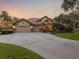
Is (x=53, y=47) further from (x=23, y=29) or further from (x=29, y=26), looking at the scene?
(x=29, y=26)

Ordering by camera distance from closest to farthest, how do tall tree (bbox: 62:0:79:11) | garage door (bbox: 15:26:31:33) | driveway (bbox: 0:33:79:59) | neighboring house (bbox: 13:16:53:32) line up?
driveway (bbox: 0:33:79:59)
tall tree (bbox: 62:0:79:11)
garage door (bbox: 15:26:31:33)
neighboring house (bbox: 13:16:53:32)

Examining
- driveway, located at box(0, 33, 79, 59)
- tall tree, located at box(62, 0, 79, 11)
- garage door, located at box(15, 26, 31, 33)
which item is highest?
tall tree, located at box(62, 0, 79, 11)

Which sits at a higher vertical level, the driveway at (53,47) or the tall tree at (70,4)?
the tall tree at (70,4)

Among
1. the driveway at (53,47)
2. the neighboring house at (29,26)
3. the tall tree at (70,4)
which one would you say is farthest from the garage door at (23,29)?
the driveway at (53,47)

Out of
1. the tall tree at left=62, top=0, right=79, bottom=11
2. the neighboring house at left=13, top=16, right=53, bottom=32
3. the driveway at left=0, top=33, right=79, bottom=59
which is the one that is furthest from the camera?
the neighboring house at left=13, top=16, right=53, bottom=32

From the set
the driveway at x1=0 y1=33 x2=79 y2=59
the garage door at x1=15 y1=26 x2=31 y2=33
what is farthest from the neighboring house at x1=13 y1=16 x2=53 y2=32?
the driveway at x1=0 y1=33 x2=79 y2=59

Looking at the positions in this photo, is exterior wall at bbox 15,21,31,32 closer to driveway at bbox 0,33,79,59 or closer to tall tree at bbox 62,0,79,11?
tall tree at bbox 62,0,79,11

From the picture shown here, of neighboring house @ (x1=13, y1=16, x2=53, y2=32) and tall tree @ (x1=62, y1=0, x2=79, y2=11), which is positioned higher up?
tall tree @ (x1=62, y1=0, x2=79, y2=11)

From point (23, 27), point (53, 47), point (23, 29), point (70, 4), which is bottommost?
point (23, 29)

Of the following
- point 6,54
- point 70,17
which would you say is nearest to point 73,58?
point 6,54

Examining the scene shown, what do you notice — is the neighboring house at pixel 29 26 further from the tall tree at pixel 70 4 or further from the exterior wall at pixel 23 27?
the tall tree at pixel 70 4

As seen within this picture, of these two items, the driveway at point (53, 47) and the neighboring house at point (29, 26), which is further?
the neighboring house at point (29, 26)

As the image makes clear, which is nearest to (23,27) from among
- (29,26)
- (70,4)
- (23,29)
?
(23,29)

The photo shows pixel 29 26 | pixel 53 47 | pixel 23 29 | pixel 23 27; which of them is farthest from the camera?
pixel 29 26
